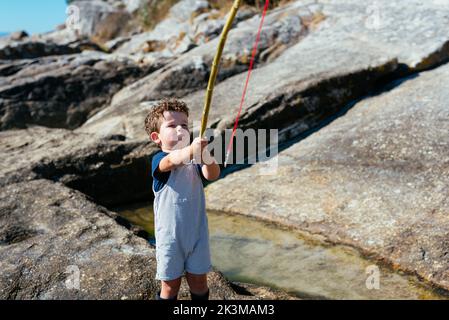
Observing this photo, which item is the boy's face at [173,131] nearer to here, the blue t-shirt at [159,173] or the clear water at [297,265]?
the blue t-shirt at [159,173]

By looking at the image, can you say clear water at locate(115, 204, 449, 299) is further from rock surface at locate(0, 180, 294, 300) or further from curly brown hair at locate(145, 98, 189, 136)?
curly brown hair at locate(145, 98, 189, 136)

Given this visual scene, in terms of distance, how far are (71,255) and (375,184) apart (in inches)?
173

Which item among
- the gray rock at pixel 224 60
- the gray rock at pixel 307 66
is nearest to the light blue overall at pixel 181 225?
the gray rock at pixel 307 66

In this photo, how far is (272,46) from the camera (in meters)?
12.4

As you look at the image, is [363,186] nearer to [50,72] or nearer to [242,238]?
[242,238]

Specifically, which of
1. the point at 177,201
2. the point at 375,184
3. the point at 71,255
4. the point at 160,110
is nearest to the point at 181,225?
the point at 177,201

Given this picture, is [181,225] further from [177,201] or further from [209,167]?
[209,167]

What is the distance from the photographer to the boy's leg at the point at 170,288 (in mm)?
3879

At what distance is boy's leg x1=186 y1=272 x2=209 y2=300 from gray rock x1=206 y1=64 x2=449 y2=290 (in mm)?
2640

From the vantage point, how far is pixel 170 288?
3.90 m

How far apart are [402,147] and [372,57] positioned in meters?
3.53

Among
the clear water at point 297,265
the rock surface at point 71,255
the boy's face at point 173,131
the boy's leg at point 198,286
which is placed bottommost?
the clear water at point 297,265

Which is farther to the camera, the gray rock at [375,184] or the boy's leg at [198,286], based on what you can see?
the gray rock at [375,184]

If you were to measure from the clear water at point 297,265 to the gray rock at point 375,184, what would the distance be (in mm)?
225
